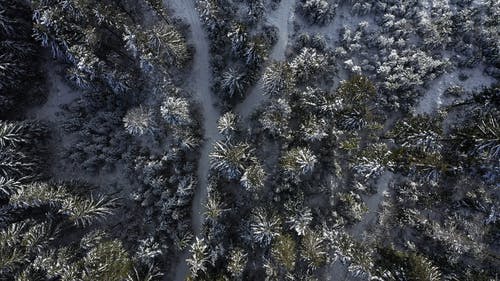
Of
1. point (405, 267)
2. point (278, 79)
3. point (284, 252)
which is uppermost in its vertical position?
point (278, 79)

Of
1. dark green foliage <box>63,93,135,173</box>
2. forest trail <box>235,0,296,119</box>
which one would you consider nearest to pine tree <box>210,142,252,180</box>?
forest trail <box>235,0,296,119</box>

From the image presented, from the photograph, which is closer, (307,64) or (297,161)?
(297,161)

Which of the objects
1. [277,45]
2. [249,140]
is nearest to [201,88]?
[249,140]

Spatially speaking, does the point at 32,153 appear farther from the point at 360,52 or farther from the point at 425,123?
the point at 425,123

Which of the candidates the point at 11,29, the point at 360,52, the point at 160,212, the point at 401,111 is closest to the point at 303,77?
the point at 360,52

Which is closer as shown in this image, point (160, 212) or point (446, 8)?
point (160, 212)

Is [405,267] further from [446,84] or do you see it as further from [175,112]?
[175,112]
